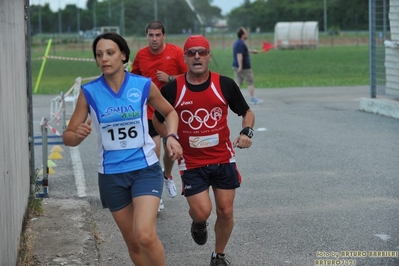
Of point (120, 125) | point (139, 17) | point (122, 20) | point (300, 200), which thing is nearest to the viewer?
point (120, 125)

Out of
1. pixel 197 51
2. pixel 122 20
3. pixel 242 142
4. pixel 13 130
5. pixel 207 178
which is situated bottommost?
pixel 207 178

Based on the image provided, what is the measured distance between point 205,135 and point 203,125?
0.30 ft

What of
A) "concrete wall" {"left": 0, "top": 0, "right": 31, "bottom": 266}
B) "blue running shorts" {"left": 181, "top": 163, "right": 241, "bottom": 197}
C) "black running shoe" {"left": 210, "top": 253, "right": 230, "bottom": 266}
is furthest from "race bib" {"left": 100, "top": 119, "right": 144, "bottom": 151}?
"black running shoe" {"left": 210, "top": 253, "right": 230, "bottom": 266}

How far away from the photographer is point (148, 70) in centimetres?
887

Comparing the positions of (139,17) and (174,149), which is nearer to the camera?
(174,149)

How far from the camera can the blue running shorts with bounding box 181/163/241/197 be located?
623 cm

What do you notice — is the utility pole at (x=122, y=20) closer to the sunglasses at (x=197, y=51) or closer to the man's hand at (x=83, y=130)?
the sunglasses at (x=197, y=51)

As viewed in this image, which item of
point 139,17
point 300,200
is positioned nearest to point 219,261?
point 300,200

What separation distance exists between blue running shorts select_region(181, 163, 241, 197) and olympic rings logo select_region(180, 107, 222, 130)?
343 millimetres

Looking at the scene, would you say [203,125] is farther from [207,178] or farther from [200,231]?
[200,231]

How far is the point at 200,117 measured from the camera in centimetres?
618

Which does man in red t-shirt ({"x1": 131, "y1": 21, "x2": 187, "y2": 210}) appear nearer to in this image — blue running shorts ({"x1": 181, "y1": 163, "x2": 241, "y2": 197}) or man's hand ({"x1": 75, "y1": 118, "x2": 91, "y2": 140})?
blue running shorts ({"x1": 181, "y1": 163, "x2": 241, "y2": 197})

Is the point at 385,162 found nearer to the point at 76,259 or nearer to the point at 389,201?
the point at 389,201

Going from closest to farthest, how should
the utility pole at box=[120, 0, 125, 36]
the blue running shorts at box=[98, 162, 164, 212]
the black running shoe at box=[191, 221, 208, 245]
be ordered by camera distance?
the blue running shorts at box=[98, 162, 164, 212]
the black running shoe at box=[191, 221, 208, 245]
the utility pole at box=[120, 0, 125, 36]
